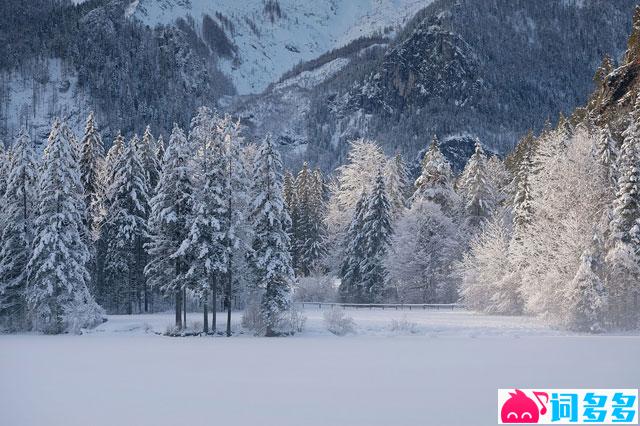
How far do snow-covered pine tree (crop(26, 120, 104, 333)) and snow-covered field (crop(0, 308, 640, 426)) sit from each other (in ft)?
8.56

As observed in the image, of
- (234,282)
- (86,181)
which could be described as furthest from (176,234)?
(86,181)

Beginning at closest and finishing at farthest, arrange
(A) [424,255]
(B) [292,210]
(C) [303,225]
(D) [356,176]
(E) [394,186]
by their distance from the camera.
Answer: (A) [424,255] < (D) [356,176] < (E) [394,186] < (B) [292,210] < (C) [303,225]

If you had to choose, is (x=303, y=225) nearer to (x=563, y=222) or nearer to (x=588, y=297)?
(x=563, y=222)

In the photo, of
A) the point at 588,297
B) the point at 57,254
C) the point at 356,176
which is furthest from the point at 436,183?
the point at 57,254

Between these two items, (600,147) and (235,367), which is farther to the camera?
(600,147)

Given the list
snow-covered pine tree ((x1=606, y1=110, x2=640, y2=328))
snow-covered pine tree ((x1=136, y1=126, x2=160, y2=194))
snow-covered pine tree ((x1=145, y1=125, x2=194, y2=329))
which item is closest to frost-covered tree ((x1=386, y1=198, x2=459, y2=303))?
snow-covered pine tree ((x1=606, y1=110, x2=640, y2=328))

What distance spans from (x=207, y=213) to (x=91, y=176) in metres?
19.1

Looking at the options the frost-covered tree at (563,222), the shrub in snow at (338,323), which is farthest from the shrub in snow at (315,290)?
the frost-covered tree at (563,222)

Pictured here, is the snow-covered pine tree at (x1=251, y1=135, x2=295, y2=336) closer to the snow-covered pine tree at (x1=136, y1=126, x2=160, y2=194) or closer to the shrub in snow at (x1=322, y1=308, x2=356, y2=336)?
the shrub in snow at (x1=322, y1=308, x2=356, y2=336)

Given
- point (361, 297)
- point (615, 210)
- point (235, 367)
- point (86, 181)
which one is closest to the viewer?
point (235, 367)

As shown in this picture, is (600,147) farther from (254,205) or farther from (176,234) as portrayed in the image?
(176,234)

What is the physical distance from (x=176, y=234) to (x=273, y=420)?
29123mm

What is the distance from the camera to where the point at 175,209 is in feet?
145

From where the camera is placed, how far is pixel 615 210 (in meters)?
40.8
